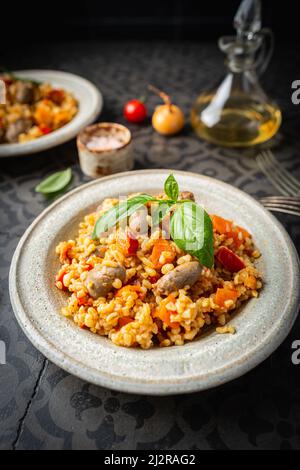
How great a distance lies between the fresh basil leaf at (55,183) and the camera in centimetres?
270

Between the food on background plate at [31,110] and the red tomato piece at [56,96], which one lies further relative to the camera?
the red tomato piece at [56,96]

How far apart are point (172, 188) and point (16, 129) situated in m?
1.47

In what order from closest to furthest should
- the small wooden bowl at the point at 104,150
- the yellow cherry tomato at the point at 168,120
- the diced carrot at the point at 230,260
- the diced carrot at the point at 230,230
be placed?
the diced carrot at the point at 230,260 < the diced carrot at the point at 230,230 < the small wooden bowl at the point at 104,150 < the yellow cherry tomato at the point at 168,120

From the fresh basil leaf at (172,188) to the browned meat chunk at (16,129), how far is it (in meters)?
1.44

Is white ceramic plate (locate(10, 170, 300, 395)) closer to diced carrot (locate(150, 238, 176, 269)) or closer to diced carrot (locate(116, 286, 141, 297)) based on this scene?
diced carrot (locate(116, 286, 141, 297))

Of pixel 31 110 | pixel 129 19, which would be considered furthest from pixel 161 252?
pixel 129 19

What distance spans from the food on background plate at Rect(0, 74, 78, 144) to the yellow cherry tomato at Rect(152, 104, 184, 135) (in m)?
0.58

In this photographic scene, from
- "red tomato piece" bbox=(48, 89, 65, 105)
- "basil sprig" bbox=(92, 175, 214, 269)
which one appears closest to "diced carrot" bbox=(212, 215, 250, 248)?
"basil sprig" bbox=(92, 175, 214, 269)

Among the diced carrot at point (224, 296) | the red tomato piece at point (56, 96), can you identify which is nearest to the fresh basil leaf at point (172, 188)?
the diced carrot at point (224, 296)

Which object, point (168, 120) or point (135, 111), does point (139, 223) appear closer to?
point (168, 120)

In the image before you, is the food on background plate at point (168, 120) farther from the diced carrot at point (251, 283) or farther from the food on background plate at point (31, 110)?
the diced carrot at point (251, 283)

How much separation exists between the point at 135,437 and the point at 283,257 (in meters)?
0.92

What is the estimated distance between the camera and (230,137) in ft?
9.88

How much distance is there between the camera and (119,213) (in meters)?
1.88
